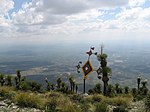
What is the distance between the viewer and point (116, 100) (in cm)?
1570

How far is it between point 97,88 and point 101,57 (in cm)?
2060

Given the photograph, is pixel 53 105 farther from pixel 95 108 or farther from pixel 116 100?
pixel 116 100

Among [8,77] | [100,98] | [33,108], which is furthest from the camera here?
[8,77]

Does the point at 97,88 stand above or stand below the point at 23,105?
below

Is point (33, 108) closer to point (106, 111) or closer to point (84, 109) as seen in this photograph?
point (84, 109)

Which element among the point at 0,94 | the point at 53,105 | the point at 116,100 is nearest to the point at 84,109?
the point at 53,105

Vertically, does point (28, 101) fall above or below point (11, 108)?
above

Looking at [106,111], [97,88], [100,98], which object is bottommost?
[97,88]

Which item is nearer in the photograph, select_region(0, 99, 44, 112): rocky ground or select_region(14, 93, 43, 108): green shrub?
select_region(0, 99, 44, 112): rocky ground

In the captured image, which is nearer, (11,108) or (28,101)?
(11,108)

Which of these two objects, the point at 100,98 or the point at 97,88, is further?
the point at 97,88

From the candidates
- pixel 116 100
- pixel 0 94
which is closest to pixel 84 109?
pixel 116 100

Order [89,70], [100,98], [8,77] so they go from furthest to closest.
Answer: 1. [8,77]
2. [89,70]
3. [100,98]

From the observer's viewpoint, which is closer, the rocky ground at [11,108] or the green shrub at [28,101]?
the rocky ground at [11,108]
